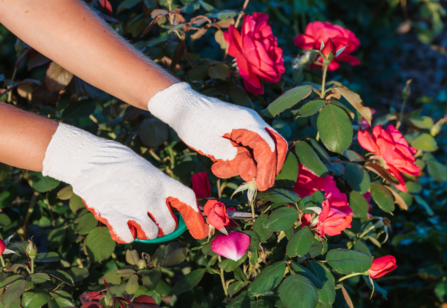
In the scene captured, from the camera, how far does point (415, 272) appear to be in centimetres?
181

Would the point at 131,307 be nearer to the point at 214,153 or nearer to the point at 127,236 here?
the point at 127,236

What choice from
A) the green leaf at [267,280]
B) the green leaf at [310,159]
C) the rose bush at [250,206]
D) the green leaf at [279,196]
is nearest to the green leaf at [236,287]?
the rose bush at [250,206]

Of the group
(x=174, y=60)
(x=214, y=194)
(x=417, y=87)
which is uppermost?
(x=174, y=60)

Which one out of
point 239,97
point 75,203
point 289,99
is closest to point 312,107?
point 289,99

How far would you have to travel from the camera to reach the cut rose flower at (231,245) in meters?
0.85

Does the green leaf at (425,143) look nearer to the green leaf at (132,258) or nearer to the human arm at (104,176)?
the human arm at (104,176)

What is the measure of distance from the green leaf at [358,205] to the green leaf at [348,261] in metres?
0.18

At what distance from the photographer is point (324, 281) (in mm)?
897

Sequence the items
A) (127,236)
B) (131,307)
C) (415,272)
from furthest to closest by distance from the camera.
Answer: (415,272) < (127,236) < (131,307)

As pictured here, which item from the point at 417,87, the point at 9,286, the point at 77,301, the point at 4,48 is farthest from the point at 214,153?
the point at 417,87

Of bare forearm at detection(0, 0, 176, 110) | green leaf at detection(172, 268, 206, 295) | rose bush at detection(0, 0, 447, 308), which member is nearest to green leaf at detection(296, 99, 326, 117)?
rose bush at detection(0, 0, 447, 308)

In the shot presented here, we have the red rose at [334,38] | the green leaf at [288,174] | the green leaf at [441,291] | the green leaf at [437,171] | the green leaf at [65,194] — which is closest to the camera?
the green leaf at [288,174]

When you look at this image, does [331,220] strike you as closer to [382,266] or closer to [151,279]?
[382,266]

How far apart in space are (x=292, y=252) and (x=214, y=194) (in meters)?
0.67
